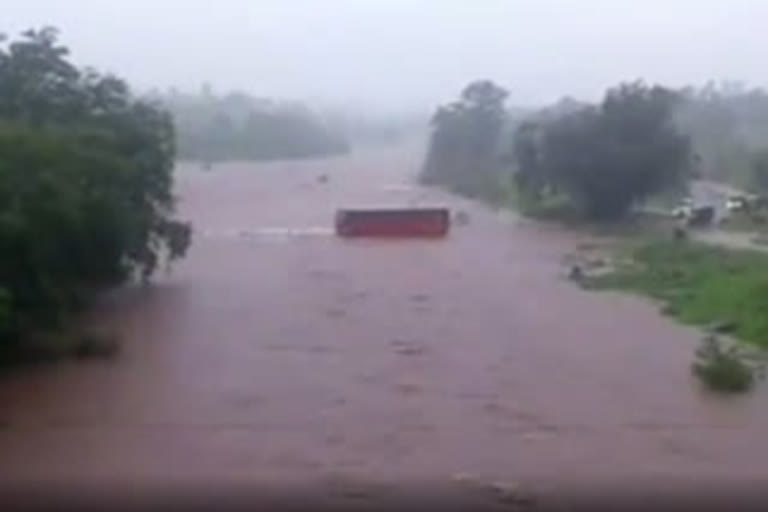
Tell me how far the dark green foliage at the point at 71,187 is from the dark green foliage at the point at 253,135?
1658 inches

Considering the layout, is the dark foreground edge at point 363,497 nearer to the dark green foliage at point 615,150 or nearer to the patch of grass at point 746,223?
the patch of grass at point 746,223

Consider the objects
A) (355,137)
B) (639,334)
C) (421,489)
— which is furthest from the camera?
(355,137)

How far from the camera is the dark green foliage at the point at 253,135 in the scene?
69875 mm

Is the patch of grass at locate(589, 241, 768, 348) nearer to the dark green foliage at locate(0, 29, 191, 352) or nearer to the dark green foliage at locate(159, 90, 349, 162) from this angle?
the dark green foliage at locate(0, 29, 191, 352)

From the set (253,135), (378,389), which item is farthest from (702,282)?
(253,135)

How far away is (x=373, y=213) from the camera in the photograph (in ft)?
114

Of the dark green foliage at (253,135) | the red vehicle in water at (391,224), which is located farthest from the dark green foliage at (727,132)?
the dark green foliage at (253,135)

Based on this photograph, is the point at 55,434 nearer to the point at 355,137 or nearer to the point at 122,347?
the point at 122,347

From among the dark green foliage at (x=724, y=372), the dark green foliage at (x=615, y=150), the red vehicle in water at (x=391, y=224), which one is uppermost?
the dark green foliage at (x=615, y=150)

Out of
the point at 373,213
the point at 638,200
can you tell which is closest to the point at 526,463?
the point at 373,213

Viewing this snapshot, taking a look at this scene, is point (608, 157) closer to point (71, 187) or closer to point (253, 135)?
point (71, 187)

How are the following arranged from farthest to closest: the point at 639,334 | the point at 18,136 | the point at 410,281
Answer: the point at 410,281, the point at 639,334, the point at 18,136

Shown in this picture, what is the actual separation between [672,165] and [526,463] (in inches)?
950

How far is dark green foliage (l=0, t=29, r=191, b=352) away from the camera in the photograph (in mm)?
16562
